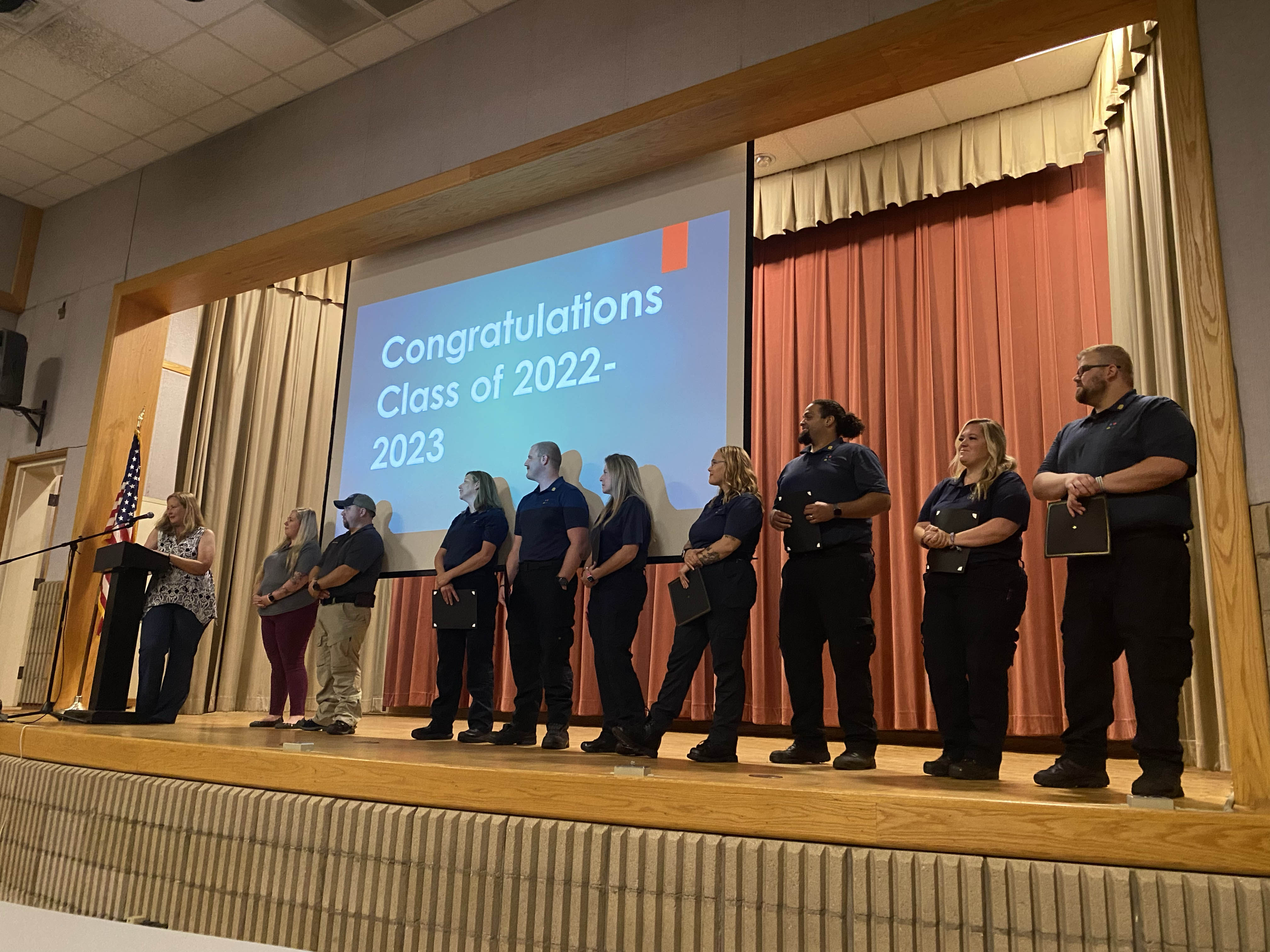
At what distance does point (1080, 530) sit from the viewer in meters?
2.49

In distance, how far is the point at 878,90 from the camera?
3486 mm

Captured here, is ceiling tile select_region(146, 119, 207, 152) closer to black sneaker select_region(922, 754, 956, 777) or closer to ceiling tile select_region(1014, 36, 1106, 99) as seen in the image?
ceiling tile select_region(1014, 36, 1106, 99)

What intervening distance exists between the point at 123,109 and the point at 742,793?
5.22 m

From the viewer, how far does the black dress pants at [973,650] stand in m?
2.72

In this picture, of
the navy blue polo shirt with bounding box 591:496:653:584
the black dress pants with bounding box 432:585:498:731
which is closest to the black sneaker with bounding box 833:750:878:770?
Result: the navy blue polo shirt with bounding box 591:496:653:584

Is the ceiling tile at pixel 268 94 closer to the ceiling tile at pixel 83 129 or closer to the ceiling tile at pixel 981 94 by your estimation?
the ceiling tile at pixel 83 129

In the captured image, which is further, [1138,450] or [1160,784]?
[1138,450]

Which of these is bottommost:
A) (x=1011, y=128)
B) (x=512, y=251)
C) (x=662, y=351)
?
(x=662, y=351)

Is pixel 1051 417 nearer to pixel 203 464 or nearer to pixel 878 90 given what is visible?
pixel 878 90

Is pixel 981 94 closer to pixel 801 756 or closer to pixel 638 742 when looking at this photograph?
pixel 801 756

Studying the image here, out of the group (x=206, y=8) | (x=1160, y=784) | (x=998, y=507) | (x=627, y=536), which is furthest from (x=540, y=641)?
(x=206, y=8)

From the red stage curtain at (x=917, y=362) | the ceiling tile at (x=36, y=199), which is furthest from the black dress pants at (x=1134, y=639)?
the ceiling tile at (x=36, y=199)

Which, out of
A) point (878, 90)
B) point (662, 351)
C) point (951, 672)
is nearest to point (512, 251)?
point (662, 351)

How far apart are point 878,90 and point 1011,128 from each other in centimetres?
196
